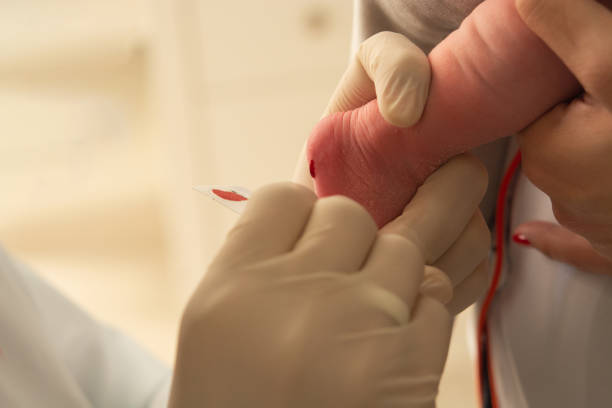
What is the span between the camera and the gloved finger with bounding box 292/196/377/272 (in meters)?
0.33

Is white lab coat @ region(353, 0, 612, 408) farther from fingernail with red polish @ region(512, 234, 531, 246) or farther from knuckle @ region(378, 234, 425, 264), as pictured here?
knuckle @ region(378, 234, 425, 264)

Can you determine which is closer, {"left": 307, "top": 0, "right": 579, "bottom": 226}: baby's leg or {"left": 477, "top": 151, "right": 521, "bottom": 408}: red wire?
{"left": 307, "top": 0, "right": 579, "bottom": 226}: baby's leg

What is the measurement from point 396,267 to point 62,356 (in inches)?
15.3

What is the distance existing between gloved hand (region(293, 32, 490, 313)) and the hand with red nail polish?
0.15ft

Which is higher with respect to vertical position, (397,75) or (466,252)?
(397,75)

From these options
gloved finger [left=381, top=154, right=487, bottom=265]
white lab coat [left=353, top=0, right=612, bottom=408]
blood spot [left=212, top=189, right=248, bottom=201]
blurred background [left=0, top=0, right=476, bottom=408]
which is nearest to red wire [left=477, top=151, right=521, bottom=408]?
white lab coat [left=353, top=0, right=612, bottom=408]

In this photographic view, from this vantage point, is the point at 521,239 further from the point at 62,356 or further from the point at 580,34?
the point at 62,356

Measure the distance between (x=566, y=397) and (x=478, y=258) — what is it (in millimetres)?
130

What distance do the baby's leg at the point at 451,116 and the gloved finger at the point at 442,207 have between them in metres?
0.01

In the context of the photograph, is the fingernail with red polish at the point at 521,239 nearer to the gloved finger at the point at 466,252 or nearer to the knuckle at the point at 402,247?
the gloved finger at the point at 466,252

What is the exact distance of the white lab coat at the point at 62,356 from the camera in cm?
46

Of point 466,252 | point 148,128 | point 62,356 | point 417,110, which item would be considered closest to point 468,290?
point 466,252

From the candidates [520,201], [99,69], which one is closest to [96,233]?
[99,69]

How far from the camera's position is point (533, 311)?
1.59ft
